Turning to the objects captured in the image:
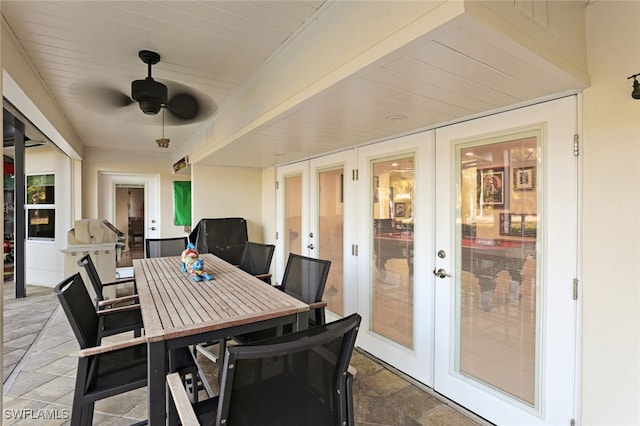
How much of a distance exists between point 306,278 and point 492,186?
149cm

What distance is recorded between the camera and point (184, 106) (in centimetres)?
316

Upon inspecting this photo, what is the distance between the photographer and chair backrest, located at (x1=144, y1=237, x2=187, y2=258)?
13.3 feet

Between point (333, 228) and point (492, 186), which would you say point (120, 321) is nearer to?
point (333, 228)

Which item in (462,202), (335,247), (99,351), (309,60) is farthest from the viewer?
(335,247)

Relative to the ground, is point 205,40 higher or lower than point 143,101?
higher

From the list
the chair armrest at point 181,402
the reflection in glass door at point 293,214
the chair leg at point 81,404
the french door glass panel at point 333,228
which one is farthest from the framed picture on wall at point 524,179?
the reflection in glass door at point 293,214

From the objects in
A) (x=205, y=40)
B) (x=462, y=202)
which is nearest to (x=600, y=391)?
(x=462, y=202)

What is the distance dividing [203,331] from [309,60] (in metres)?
1.55

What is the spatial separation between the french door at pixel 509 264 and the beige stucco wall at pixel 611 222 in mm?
83

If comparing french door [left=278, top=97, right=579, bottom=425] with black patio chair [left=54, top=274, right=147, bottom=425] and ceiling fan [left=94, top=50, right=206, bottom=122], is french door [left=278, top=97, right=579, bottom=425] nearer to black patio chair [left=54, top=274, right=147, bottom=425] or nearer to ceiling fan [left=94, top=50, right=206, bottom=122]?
ceiling fan [left=94, top=50, right=206, bottom=122]

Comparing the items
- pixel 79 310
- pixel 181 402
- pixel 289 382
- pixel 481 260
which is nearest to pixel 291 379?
pixel 289 382

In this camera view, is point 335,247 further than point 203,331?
Yes

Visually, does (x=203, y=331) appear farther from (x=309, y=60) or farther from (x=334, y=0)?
(x=334, y=0)

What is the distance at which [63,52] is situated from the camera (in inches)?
83.7
